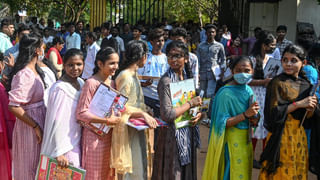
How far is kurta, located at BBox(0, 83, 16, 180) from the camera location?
392cm

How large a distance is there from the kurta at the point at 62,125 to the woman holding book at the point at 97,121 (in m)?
0.08

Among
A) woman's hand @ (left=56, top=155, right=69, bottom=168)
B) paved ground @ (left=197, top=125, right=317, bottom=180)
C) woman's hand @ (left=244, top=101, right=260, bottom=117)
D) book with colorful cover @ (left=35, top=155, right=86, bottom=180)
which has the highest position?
woman's hand @ (left=244, top=101, right=260, bottom=117)

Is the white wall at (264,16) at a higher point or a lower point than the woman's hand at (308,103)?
higher

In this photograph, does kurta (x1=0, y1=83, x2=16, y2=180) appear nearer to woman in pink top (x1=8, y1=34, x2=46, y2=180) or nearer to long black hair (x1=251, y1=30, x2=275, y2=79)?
woman in pink top (x1=8, y1=34, x2=46, y2=180)

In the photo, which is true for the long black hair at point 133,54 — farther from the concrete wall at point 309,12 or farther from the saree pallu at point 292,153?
the concrete wall at point 309,12

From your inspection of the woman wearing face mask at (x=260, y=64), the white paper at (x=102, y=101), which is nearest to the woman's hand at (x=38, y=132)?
the white paper at (x=102, y=101)

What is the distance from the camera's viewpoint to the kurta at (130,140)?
144 inches

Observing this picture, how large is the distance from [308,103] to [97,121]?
5.87 feet

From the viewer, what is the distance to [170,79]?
148 inches

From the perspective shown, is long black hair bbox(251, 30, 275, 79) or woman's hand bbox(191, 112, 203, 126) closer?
woman's hand bbox(191, 112, 203, 126)

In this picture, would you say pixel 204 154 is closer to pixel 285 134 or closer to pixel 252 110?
pixel 285 134

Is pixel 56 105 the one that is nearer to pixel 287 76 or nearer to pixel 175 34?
pixel 287 76

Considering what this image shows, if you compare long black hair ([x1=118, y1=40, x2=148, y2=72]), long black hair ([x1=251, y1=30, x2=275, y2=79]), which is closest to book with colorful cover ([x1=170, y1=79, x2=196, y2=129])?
long black hair ([x1=118, y1=40, x2=148, y2=72])

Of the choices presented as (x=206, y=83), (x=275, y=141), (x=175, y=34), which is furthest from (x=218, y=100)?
(x=206, y=83)
